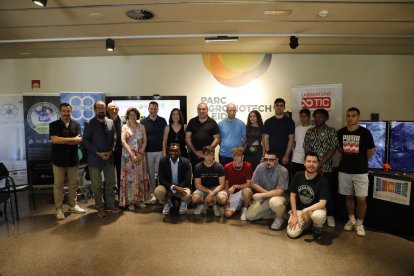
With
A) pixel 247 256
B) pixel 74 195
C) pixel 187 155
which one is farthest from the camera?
pixel 187 155

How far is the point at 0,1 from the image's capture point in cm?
296

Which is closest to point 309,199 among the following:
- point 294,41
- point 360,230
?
point 360,230

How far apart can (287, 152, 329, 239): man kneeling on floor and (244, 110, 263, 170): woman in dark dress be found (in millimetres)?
991

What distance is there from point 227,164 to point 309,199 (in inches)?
47.7

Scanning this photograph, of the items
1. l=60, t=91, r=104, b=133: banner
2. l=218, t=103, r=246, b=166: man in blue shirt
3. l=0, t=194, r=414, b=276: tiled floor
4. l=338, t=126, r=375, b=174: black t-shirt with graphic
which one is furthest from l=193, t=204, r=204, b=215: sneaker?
l=60, t=91, r=104, b=133: banner

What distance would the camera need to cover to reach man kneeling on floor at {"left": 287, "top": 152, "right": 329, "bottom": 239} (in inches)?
125

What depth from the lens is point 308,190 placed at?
330cm

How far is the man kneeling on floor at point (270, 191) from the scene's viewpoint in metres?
3.51

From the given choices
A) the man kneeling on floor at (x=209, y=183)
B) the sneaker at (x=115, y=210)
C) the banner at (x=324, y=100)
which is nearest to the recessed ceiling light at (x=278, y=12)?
the banner at (x=324, y=100)

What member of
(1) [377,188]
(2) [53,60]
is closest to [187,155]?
(1) [377,188]

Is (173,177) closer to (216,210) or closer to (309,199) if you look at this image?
(216,210)

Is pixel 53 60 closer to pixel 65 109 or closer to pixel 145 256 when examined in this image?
pixel 65 109

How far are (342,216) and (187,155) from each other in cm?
239

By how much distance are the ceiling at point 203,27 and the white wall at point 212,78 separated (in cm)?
30
